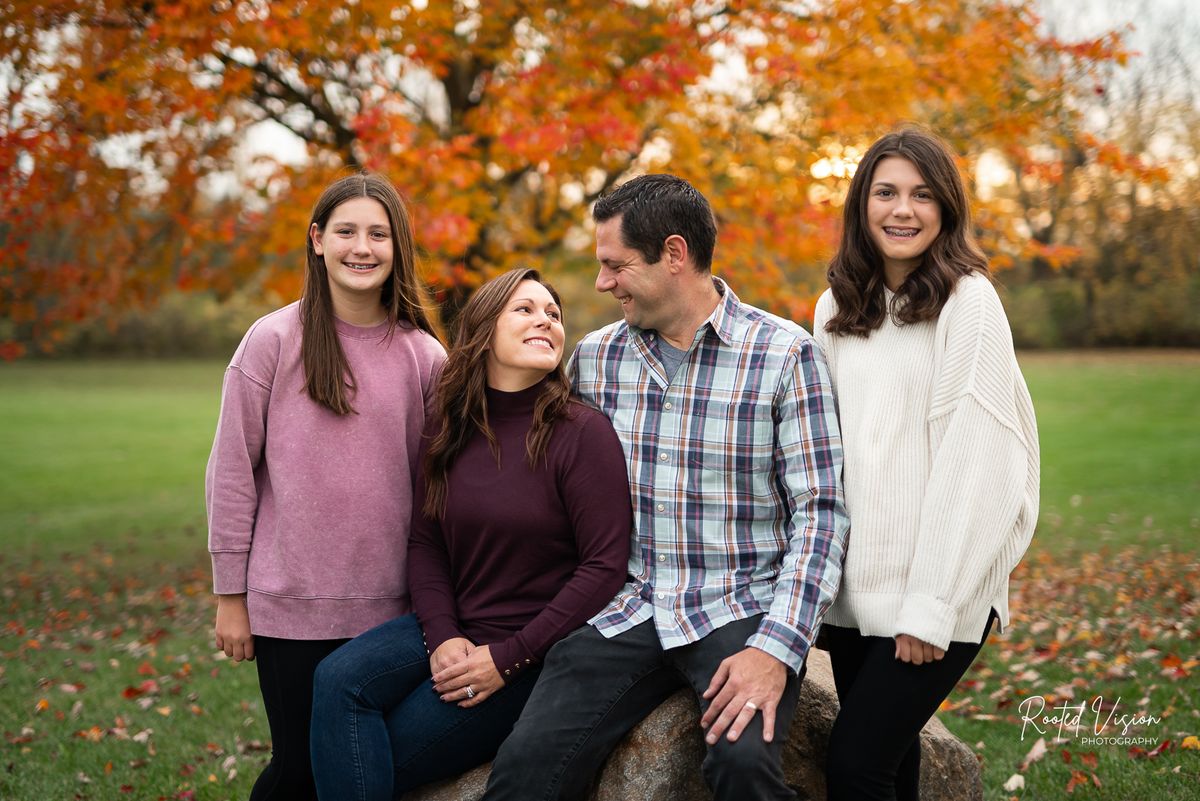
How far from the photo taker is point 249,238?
31.3 ft

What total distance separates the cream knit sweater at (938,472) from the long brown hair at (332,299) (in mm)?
1549

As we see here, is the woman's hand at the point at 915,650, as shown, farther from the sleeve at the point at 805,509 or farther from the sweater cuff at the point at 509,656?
the sweater cuff at the point at 509,656

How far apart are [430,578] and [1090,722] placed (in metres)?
3.59

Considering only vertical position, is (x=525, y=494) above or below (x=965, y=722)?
above

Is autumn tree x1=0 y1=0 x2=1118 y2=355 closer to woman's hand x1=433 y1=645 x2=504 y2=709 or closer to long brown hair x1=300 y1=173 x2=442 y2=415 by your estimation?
long brown hair x1=300 y1=173 x2=442 y2=415

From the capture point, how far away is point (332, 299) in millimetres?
3498

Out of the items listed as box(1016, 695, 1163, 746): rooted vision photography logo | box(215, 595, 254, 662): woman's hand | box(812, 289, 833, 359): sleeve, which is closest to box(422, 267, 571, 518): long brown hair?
box(215, 595, 254, 662): woman's hand

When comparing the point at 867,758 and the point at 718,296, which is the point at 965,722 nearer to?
the point at 867,758

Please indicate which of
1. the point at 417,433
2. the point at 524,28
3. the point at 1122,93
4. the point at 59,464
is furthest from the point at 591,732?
the point at 1122,93

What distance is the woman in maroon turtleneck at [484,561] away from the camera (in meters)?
3.04

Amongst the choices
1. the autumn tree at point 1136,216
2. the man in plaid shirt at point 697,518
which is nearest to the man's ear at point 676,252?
the man in plaid shirt at point 697,518

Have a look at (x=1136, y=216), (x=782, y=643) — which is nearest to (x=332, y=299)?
(x=782, y=643)

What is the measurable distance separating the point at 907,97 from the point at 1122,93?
22.9 meters

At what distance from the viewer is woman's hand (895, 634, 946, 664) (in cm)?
276
